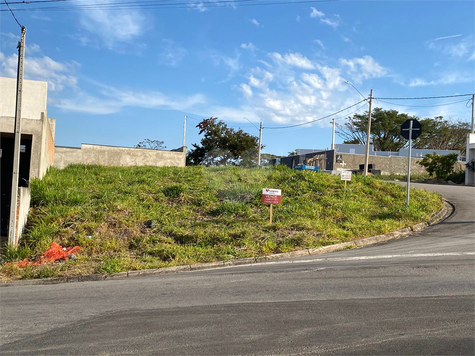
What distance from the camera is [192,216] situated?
13.9m

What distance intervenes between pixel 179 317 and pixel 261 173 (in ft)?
47.1

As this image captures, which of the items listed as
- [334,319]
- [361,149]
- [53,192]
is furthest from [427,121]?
[334,319]

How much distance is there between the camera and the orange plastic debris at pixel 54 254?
10078 mm

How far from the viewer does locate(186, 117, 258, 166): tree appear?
1664 inches

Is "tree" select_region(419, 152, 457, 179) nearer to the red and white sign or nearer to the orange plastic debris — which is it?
the red and white sign

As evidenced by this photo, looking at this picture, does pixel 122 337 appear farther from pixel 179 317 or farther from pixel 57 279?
pixel 57 279

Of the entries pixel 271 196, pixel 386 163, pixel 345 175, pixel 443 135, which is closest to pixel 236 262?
pixel 271 196

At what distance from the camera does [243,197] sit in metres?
15.6

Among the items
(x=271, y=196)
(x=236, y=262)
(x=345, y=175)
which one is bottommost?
(x=236, y=262)

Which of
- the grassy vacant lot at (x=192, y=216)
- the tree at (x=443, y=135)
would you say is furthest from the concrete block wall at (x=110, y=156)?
the tree at (x=443, y=135)

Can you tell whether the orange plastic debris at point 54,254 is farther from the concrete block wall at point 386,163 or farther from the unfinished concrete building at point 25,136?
the concrete block wall at point 386,163

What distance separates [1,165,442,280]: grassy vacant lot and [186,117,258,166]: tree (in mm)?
22713

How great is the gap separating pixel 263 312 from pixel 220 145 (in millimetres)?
37163

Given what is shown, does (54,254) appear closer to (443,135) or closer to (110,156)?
(110,156)
